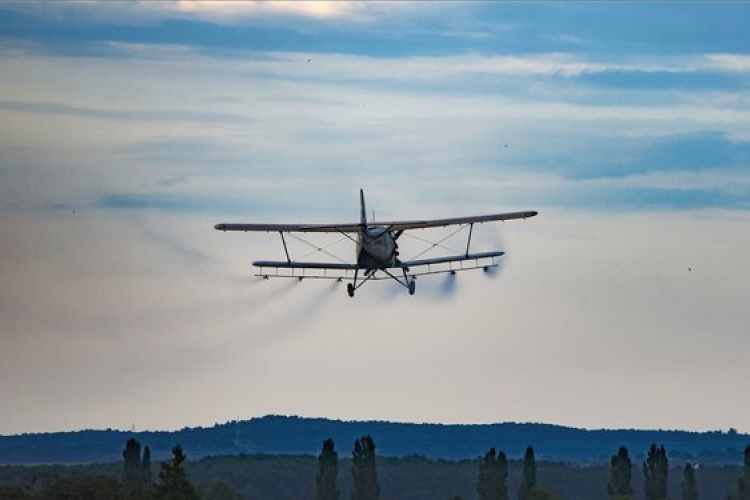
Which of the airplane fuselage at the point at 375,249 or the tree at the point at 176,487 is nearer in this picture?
the airplane fuselage at the point at 375,249

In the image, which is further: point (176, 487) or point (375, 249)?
point (176, 487)

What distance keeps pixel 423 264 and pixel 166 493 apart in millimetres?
25051

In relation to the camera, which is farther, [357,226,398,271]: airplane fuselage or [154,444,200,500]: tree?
[154,444,200,500]: tree

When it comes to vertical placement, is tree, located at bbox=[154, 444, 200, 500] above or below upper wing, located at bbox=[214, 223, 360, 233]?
below

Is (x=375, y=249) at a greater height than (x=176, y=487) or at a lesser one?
greater

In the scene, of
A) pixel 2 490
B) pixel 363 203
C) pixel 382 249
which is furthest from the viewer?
pixel 2 490

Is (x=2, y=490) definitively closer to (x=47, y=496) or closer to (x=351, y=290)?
(x=47, y=496)

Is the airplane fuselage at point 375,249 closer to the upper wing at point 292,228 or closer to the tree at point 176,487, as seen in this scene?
the upper wing at point 292,228

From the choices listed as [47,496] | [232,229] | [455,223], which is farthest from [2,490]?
[455,223]

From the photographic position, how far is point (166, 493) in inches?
6919

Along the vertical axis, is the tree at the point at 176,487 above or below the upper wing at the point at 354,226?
below

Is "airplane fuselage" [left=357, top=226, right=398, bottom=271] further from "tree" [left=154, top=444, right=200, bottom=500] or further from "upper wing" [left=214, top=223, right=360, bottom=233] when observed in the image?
"tree" [left=154, top=444, right=200, bottom=500]

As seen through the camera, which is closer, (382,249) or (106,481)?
(382,249)

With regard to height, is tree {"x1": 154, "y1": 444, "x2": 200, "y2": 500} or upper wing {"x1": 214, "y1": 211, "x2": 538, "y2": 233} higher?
upper wing {"x1": 214, "y1": 211, "x2": 538, "y2": 233}
